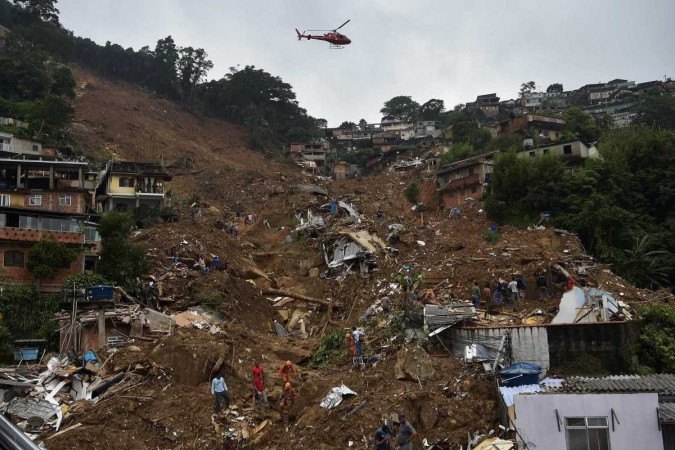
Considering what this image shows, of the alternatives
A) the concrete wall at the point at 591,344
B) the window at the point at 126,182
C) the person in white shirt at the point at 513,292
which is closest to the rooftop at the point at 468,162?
the person in white shirt at the point at 513,292

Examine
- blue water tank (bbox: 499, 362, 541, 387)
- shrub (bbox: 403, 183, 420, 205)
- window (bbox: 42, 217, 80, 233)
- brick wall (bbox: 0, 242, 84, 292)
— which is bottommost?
blue water tank (bbox: 499, 362, 541, 387)

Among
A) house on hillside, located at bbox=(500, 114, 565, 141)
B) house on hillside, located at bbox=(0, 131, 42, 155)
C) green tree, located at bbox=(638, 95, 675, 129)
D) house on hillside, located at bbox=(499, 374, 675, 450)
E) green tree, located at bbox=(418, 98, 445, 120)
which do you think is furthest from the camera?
green tree, located at bbox=(418, 98, 445, 120)

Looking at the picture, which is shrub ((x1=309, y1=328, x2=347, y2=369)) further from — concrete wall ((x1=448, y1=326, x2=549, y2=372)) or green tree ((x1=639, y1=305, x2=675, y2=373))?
green tree ((x1=639, y1=305, x2=675, y2=373))

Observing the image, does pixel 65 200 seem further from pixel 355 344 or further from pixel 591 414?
pixel 591 414

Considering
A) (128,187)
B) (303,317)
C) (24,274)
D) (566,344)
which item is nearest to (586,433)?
(566,344)

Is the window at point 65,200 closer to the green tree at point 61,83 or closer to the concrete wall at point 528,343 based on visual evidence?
the concrete wall at point 528,343

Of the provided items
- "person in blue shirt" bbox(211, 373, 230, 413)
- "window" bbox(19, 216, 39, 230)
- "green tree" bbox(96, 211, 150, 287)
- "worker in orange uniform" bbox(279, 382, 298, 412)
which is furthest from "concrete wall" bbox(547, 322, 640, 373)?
"window" bbox(19, 216, 39, 230)

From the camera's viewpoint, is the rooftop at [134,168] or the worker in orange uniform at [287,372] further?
the rooftop at [134,168]
